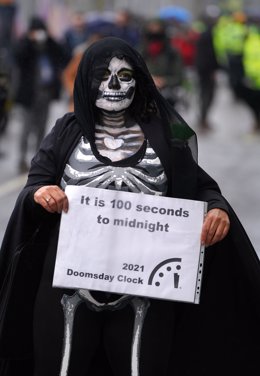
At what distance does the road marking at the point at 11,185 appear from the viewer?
1335cm

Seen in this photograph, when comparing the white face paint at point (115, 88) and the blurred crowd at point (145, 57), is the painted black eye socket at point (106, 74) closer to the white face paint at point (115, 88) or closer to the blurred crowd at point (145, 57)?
the white face paint at point (115, 88)

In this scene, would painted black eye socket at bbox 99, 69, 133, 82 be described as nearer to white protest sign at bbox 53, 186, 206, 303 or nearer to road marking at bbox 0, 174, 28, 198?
white protest sign at bbox 53, 186, 206, 303

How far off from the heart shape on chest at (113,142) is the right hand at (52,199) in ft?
0.80

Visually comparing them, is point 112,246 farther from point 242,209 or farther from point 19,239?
point 242,209

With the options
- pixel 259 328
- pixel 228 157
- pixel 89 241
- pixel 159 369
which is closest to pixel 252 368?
pixel 259 328

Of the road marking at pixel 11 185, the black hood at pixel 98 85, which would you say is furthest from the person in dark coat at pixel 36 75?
the black hood at pixel 98 85

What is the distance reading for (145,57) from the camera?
16.4 m

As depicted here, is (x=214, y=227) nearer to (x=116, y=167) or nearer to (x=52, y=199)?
(x=116, y=167)

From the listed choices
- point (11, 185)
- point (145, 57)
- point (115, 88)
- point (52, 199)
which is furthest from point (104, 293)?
point (145, 57)

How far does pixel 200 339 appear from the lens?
184 inches

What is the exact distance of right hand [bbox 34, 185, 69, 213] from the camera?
4.30 meters

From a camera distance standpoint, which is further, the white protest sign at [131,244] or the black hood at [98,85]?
the black hood at [98,85]

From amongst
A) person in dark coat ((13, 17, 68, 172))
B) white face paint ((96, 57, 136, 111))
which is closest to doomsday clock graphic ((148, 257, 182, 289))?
white face paint ((96, 57, 136, 111))

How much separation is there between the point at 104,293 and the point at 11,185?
9591 millimetres
